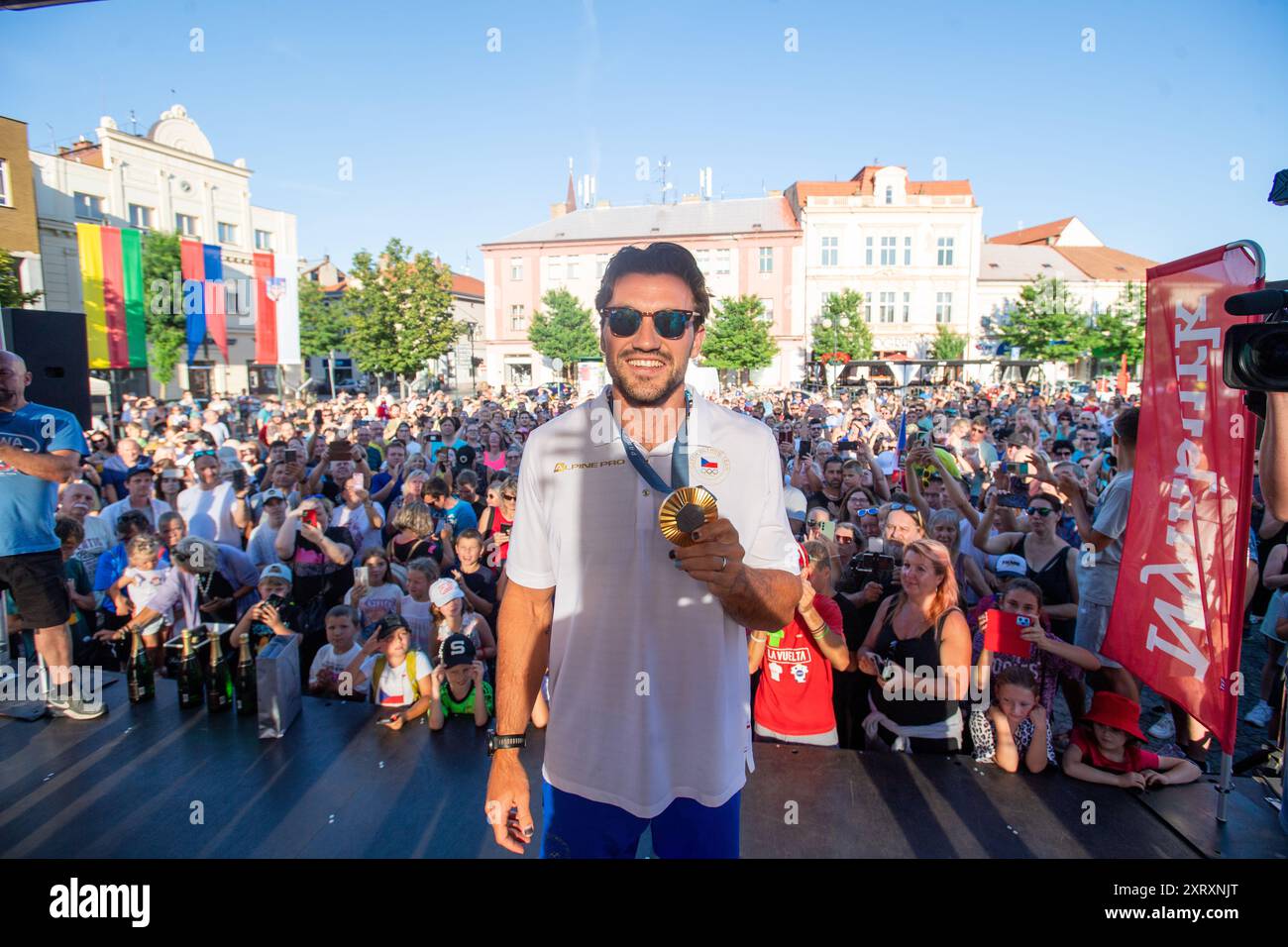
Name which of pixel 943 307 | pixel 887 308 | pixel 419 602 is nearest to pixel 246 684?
pixel 419 602

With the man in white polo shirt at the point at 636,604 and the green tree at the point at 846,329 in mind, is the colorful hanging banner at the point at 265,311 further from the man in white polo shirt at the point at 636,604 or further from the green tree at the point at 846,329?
the man in white polo shirt at the point at 636,604

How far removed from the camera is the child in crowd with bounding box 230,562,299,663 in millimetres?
4637

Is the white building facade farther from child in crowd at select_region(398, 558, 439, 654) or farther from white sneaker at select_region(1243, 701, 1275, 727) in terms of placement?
white sneaker at select_region(1243, 701, 1275, 727)

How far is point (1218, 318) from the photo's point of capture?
3.00m

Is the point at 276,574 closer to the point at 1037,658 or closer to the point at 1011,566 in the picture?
the point at 1037,658

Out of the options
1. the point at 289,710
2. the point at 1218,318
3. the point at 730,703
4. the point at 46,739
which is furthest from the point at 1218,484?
the point at 46,739

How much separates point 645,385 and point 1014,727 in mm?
3140

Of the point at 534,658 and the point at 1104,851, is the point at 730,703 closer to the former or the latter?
the point at 534,658

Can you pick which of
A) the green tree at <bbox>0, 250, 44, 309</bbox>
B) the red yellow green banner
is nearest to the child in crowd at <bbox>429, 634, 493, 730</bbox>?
the green tree at <bbox>0, 250, 44, 309</bbox>

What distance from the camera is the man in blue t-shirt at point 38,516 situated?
3.68 m

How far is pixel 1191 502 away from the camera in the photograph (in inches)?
124

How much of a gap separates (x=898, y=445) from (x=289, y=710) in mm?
10639

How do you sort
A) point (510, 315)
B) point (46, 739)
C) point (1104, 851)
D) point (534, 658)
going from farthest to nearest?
point (510, 315) → point (46, 739) → point (1104, 851) → point (534, 658)
